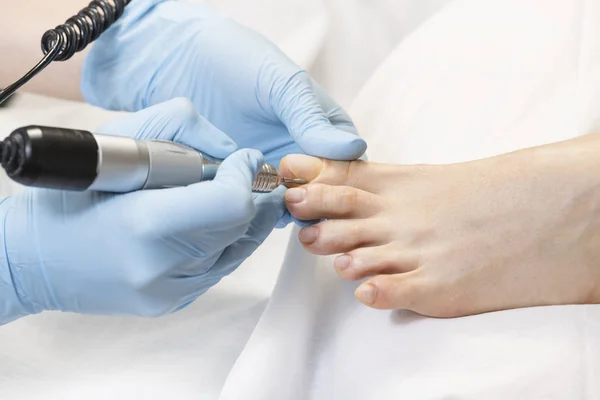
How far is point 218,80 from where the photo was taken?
863mm

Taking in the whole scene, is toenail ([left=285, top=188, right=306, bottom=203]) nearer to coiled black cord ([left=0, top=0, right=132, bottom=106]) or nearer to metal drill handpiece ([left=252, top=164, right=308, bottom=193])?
metal drill handpiece ([left=252, top=164, right=308, bottom=193])

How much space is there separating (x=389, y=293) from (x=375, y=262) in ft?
0.18

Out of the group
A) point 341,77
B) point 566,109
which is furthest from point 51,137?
point 341,77

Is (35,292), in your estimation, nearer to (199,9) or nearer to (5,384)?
(5,384)

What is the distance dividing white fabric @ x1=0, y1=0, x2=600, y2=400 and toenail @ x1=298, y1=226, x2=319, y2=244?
0.05m

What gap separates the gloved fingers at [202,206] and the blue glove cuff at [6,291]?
169 millimetres

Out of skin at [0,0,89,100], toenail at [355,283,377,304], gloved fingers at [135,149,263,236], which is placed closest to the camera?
gloved fingers at [135,149,263,236]

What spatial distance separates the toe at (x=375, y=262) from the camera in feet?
2.40

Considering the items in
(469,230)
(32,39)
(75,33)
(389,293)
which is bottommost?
(389,293)

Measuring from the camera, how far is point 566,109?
77cm

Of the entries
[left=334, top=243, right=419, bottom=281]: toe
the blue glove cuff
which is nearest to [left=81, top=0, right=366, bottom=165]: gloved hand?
[left=334, top=243, right=419, bottom=281]: toe

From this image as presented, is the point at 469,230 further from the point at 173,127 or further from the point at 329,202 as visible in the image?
the point at 173,127

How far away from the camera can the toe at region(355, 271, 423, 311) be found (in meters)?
0.69

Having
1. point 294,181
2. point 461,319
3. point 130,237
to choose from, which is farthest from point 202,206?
point 461,319
